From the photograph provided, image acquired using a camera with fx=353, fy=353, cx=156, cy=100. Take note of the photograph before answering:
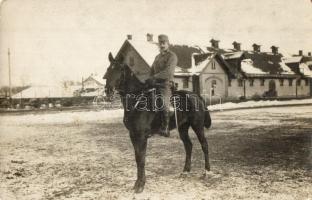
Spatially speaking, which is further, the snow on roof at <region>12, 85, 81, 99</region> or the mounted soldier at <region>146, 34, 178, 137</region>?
the snow on roof at <region>12, 85, 81, 99</region>

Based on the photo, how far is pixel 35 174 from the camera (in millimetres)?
4434

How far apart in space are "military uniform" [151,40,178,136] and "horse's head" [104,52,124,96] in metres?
0.47

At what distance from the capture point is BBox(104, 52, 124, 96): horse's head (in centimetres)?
374

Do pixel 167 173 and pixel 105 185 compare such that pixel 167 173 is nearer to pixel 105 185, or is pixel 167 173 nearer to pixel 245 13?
pixel 105 185

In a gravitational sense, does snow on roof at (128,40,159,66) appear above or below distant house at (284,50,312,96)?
above

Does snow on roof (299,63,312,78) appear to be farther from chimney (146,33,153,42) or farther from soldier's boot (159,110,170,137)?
soldier's boot (159,110,170,137)

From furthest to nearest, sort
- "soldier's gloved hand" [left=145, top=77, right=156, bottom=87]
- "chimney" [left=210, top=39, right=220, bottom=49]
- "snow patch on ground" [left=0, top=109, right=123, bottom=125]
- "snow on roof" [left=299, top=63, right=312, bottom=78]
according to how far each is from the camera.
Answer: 1. "snow patch on ground" [left=0, top=109, right=123, bottom=125]
2. "snow on roof" [left=299, top=63, right=312, bottom=78]
3. "chimney" [left=210, top=39, right=220, bottom=49]
4. "soldier's gloved hand" [left=145, top=77, right=156, bottom=87]

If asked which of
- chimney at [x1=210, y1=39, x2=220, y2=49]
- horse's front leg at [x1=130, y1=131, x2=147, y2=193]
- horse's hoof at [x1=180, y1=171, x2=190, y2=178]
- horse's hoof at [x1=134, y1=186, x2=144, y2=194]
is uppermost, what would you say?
chimney at [x1=210, y1=39, x2=220, y2=49]

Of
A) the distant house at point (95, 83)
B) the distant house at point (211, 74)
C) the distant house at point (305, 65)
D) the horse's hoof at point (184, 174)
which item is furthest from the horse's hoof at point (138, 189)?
the distant house at point (305, 65)

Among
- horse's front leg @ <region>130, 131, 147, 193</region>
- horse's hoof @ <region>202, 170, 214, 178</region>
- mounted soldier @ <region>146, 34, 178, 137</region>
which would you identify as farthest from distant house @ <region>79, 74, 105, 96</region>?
horse's hoof @ <region>202, 170, 214, 178</region>

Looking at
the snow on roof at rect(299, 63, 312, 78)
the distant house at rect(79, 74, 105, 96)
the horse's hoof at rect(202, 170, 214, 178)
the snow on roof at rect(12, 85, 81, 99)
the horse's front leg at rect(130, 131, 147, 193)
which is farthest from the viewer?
the snow on roof at rect(12, 85, 81, 99)

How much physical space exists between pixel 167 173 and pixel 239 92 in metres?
2.62

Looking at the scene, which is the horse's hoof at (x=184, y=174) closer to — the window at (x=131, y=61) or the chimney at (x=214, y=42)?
the window at (x=131, y=61)

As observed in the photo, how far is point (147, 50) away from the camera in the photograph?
5.07 m
